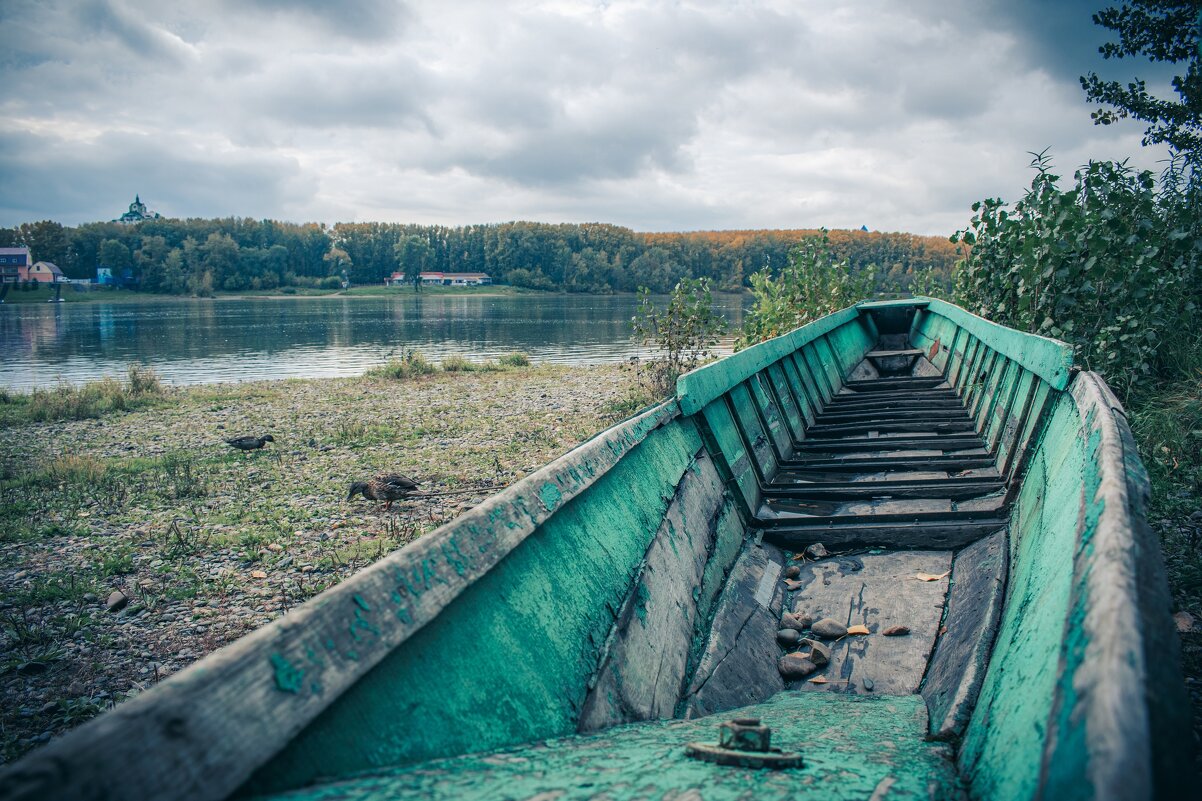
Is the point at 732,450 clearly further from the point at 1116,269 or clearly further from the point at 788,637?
the point at 1116,269

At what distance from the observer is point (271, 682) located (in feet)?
3.52

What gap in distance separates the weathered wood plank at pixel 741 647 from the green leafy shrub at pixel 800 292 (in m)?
9.57

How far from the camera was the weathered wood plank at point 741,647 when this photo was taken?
2.32 metres

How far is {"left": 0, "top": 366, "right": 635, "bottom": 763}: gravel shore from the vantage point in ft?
14.3

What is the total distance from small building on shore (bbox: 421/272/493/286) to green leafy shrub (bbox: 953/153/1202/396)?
122 metres

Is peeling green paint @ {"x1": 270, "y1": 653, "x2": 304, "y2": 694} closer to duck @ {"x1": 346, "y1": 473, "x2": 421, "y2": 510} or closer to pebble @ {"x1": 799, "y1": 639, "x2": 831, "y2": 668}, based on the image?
pebble @ {"x1": 799, "y1": 639, "x2": 831, "y2": 668}

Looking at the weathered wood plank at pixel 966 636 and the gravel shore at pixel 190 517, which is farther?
the gravel shore at pixel 190 517

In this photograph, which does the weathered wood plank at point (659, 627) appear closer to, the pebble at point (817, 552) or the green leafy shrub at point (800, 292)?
the pebble at point (817, 552)

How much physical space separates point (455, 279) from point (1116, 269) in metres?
126

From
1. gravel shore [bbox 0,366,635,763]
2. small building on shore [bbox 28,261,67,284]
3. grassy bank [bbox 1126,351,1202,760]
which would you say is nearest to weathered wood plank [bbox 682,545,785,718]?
grassy bank [bbox 1126,351,1202,760]

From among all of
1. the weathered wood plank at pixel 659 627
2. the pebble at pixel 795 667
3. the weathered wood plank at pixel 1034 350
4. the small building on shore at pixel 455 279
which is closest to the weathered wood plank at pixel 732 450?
the weathered wood plank at pixel 659 627

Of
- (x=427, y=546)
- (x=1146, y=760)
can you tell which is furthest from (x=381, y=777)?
(x=1146, y=760)

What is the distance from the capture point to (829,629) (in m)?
2.87

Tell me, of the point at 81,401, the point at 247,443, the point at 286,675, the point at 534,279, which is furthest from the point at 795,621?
the point at 534,279
